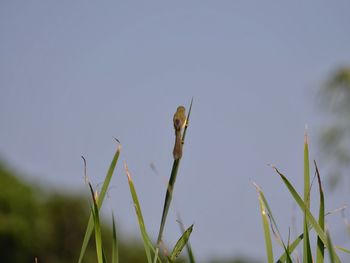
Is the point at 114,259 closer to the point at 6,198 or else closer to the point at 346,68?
the point at 346,68

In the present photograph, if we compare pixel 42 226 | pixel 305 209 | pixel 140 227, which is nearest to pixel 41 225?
pixel 42 226

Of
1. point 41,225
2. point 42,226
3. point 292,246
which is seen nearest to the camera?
point 292,246

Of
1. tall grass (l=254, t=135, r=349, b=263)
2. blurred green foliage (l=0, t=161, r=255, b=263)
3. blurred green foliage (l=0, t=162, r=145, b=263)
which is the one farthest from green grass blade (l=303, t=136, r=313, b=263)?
blurred green foliage (l=0, t=162, r=145, b=263)

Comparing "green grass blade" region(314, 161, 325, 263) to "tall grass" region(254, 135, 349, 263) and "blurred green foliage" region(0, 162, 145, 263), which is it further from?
"blurred green foliage" region(0, 162, 145, 263)

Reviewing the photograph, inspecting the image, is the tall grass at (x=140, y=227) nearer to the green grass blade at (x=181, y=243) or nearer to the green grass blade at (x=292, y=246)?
the green grass blade at (x=181, y=243)

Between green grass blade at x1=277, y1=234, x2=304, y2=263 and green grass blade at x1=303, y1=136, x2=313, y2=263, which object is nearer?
green grass blade at x1=303, y1=136, x2=313, y2=263

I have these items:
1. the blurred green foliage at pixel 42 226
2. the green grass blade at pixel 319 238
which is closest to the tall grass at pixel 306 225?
the green grass blade at pixel 319 238

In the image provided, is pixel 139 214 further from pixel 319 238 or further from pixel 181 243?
pixel 319 238

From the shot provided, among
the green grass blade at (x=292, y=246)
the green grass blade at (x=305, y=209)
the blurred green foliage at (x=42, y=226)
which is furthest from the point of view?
the blurred green foliage at (x=42, y=226)
